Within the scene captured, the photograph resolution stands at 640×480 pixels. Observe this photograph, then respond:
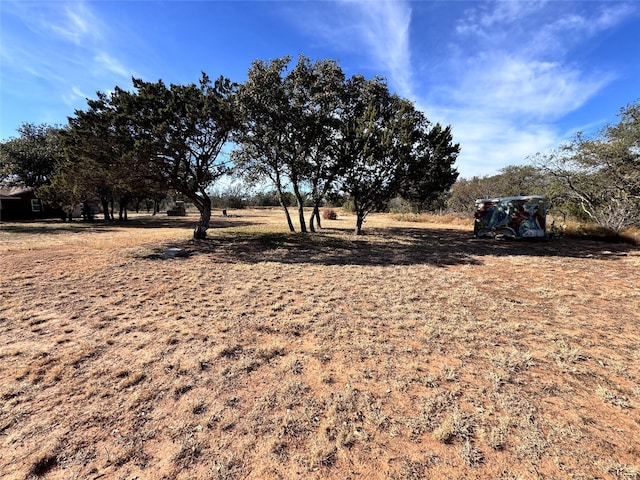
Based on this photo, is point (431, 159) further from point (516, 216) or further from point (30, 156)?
point (30, 156)

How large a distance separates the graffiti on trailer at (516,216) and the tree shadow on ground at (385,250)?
502mm

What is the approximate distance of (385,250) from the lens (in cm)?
1167

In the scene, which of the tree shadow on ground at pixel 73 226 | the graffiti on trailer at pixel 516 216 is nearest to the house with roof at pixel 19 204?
the tree shadow on ground at pixel 73 226

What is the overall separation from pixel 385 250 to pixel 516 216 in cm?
710

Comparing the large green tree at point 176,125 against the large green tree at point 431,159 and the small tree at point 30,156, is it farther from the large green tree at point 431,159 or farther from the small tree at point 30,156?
the small tree at point 30,156

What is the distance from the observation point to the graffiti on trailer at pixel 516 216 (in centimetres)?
1282

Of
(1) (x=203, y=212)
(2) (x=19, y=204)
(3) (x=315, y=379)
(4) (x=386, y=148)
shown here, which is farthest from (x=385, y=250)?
(2) (x=19, y=204)

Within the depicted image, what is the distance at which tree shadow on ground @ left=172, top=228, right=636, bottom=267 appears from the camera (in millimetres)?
9539

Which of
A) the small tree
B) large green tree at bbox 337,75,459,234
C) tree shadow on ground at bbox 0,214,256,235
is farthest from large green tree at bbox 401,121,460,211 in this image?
the small tree

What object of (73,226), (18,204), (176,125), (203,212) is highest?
(176,125)

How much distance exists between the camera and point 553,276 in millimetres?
7340

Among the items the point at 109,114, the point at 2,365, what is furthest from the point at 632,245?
the point at 109,114

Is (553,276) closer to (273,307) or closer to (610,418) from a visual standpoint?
(610,418)

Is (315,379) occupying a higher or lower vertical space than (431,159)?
lower
